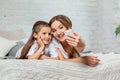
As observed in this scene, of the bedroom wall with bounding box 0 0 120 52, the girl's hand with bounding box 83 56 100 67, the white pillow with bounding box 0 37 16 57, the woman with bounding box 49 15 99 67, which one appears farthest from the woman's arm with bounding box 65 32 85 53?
the bedroom wall with bounding box 0 0 120 52

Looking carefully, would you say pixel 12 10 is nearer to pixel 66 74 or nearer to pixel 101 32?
pixel 101 32

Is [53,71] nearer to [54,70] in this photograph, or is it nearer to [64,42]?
[54,70]

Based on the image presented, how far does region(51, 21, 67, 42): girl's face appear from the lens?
68.4 inches

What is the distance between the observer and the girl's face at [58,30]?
5.70 ft

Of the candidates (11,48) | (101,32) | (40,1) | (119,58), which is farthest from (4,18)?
(119,58)

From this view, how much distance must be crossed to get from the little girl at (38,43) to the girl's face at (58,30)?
0.03 m

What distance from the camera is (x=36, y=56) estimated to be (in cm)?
168

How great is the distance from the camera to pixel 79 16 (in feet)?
13.4

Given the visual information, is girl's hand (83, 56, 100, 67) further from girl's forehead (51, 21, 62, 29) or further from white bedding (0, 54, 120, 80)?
girl's forehead (51, 21, 62, 29)

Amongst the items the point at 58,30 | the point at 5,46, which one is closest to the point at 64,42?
the point at 58,30

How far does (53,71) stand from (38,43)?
0.33m

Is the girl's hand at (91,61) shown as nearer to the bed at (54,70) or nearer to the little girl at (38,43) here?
the bed at (54,70)

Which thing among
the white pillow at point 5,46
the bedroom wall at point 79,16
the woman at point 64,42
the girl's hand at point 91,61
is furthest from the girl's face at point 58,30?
the bedroom wall at point 79,16

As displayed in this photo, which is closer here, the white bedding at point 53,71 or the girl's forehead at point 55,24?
the white bedding at point 53,71
